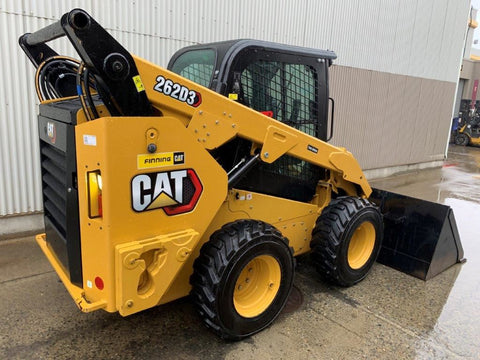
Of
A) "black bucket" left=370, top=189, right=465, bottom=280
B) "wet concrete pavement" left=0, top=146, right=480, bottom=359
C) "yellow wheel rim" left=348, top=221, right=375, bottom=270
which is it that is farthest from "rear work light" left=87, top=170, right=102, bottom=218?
"black bucket" left=370, top=189, right=465, bottom=280

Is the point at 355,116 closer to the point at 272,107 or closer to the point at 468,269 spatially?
the point at 468,269

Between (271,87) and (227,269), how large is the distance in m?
1.52

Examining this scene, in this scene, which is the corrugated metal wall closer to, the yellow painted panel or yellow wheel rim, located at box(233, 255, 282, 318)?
the yellow painted panel

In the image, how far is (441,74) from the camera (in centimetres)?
1084

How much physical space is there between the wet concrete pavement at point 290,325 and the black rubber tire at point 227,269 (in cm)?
20

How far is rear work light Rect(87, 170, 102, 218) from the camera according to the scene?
2.14 metres

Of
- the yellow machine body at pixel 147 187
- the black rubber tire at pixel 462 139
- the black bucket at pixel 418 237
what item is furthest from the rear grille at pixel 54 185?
the black rubber tire at pixel 462 139

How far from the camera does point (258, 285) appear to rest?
2.93m

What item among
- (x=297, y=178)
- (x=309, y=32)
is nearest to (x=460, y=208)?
(x=309, y=32)

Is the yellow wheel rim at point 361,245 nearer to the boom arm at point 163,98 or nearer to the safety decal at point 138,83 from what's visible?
the boom arm at point 163,98

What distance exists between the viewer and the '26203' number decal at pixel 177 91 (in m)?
2.26

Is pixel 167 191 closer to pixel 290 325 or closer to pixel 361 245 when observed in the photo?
pixel 290 325

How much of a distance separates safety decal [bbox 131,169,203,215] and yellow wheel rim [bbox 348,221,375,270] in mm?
2036

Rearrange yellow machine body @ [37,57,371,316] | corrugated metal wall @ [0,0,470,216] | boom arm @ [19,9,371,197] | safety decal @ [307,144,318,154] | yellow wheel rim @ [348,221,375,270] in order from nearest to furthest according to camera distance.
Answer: boom arm @ [19,9,371,197] → yellow machine body @ [37,57,371,316] → safety decal @ [307,144,318,154] → yellow wheel rim @ [348,221,375,270] → corrugated metal wall @ [0,0,470,216]
